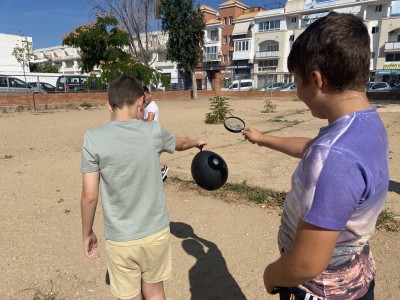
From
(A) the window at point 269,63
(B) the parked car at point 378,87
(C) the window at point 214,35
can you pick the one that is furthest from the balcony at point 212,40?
(B) the parked car at point 378,87

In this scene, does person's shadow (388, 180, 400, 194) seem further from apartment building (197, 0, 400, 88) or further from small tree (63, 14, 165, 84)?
apartment building (197, 0, 400, 88)

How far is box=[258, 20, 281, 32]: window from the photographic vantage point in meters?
55.9

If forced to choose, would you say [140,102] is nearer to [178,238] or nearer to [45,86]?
[178,238]

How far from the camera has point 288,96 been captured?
34688 millimetres

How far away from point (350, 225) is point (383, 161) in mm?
245

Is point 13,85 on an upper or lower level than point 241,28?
lower

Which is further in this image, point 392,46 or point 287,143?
point 392,46

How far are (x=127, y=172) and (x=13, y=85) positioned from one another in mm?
25865

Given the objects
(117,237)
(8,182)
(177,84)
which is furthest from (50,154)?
(177,84)

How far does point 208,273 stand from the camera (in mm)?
3285

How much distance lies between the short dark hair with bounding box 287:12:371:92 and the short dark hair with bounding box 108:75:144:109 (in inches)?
57.2

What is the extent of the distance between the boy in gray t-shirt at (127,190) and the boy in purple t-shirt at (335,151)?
4.21 ft

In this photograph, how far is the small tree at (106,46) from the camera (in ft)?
37.4

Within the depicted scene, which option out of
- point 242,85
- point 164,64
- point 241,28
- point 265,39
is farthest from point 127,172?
point 164,64
